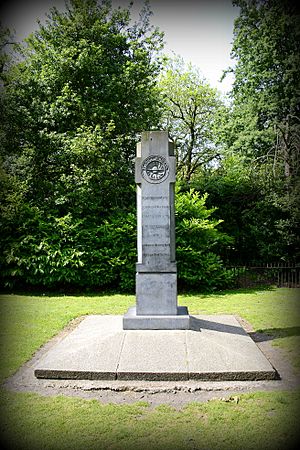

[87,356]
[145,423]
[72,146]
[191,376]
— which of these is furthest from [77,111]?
[145,423]

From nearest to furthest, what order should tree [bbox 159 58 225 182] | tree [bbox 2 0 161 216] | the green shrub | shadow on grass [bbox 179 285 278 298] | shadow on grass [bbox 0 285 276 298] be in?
shadow on grass [bbox 179 285 278 298], shadow on grass [bbox 0 285 276 298], the green shrub, tree [bbox 2 0 161 216], tree [bbox 159 58 225 182]

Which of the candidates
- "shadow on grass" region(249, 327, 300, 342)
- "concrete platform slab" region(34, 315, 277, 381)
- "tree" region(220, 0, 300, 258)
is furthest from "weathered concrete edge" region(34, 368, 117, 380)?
"tree" region(220, 0, 300, 258)

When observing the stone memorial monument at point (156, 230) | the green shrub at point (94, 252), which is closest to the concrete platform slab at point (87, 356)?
the stone memorial monument at point (156, 230)

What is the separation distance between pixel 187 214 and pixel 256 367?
8.88 meters

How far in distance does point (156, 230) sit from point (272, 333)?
3.24 meters

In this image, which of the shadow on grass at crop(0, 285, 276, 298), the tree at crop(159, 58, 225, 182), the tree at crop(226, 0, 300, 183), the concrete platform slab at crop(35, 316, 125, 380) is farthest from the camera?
the tree at crop(159, 58, 225, 182)

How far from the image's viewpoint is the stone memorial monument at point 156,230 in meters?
8.24

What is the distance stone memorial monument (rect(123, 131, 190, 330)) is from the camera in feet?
27.0

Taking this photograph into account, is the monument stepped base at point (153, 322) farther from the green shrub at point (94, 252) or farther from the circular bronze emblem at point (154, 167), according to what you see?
the green shrub at point (94, 252)

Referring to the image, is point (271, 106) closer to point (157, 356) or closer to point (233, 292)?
point (233, 292)

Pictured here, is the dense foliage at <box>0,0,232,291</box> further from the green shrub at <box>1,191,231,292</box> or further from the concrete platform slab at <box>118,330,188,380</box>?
the concrete platform slab at <box>118,330,188,380</box>

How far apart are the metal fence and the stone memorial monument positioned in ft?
25.5

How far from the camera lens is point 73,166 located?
15.4m

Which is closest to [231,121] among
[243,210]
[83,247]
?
[243,210]
